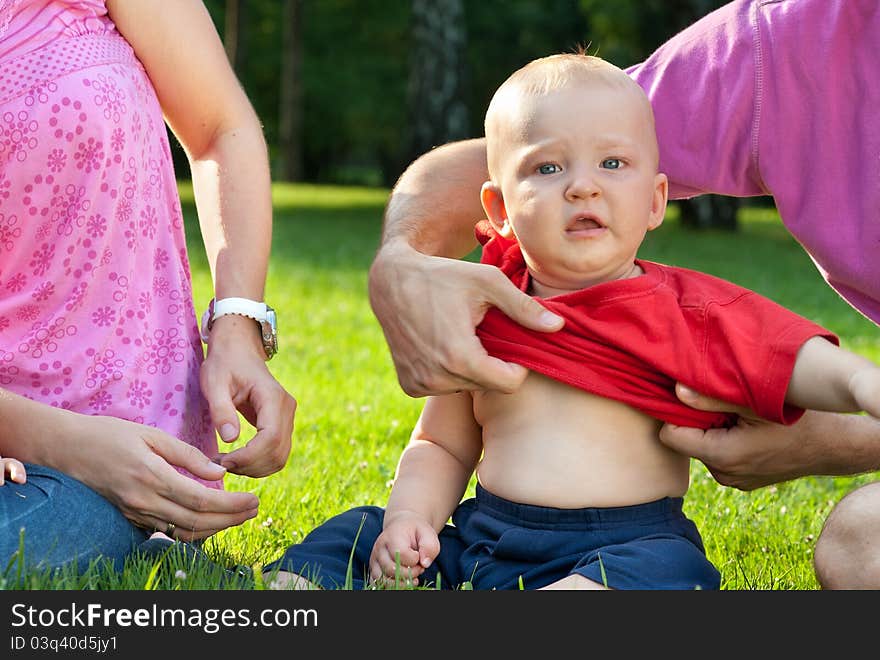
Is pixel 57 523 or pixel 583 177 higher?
pixel 583 177

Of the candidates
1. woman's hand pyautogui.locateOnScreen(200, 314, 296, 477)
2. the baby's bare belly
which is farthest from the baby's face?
woman's hand pyautogui.locateOnScreen(200, 314, 296, 477)

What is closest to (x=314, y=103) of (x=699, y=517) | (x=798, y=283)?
(x=798, y=283)

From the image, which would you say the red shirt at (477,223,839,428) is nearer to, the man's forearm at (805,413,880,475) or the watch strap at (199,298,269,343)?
the man's forearm at (805,413,880,475)

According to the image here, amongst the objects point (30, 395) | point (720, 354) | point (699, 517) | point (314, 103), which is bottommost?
point (314, 103)

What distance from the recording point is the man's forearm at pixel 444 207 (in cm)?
304

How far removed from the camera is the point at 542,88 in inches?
99.7

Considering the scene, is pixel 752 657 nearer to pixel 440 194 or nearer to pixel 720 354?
pixel 720 354

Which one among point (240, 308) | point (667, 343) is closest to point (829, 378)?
point (667, 343)

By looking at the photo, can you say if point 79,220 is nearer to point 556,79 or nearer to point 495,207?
point 495,207

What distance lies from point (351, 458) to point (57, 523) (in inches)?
70.6

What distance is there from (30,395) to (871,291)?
1889mm

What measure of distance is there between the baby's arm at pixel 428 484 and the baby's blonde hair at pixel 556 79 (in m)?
0.61

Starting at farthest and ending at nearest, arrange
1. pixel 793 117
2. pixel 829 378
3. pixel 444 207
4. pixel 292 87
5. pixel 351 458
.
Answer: pixel 292 87, pixel 351 458, pixel 444 207, pixel 793 117, pixel 829 378

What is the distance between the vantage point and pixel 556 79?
2531 mm
